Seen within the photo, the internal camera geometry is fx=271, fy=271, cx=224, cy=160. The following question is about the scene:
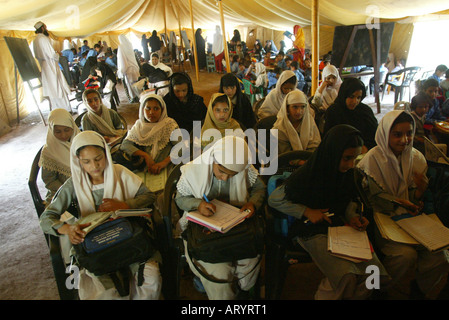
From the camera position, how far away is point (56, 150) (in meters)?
2.62

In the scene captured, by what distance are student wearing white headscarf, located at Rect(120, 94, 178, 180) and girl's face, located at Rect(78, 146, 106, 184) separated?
825 mm

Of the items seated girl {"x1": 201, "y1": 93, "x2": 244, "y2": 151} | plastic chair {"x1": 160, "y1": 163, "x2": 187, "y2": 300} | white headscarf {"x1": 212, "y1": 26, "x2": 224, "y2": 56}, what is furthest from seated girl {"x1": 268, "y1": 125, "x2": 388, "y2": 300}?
white headscarf {"x1": 212, "y1": 26, "x2": 224, "y2": 56}

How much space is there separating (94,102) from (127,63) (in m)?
6.19

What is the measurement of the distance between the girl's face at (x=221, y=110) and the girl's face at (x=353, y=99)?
1.42 meters

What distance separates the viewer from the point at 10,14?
5.18m

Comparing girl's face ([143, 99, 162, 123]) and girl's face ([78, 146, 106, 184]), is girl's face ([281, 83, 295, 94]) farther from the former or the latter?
girl's face ([78, 146, 106, 184])

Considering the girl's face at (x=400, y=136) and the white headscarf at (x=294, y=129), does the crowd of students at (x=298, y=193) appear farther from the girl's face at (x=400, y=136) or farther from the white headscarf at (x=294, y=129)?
the white headscarf at (x=294, y=129)

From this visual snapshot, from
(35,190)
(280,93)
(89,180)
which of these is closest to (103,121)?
(35,190)

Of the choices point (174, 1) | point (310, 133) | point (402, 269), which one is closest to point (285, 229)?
point (402, 269)

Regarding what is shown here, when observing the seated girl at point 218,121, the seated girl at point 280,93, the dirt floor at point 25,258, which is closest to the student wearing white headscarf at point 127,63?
the dirt floor at point 25,258

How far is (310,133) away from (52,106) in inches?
286

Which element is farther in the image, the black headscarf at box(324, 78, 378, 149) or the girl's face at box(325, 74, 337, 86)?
the girl's face at box(325, 74, 337, 86)

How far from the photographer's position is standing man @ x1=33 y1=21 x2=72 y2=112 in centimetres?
672
